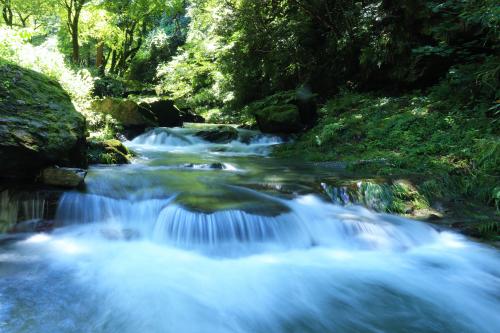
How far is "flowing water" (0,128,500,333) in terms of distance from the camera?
145 inches

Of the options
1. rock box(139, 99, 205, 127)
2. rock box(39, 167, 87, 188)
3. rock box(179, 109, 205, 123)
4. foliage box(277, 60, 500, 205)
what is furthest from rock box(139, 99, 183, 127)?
rock box(39, 167, 87, 188)

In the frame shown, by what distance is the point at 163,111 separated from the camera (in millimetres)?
16469

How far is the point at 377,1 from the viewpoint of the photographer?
13086 millimetres

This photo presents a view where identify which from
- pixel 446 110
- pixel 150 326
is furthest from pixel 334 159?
pixel 150 326

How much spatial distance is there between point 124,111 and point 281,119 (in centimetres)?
589

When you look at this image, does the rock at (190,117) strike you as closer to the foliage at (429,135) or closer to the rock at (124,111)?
the rock at (124,111)

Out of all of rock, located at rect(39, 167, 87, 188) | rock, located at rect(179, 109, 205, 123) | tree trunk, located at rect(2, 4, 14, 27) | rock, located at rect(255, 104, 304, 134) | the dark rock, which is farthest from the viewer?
tree trunk, located at rect(2, 4, 14, 27)

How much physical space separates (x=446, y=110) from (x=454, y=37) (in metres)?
1.89

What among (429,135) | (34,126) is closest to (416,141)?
(429,135)

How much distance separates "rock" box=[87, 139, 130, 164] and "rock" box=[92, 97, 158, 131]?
174 inches

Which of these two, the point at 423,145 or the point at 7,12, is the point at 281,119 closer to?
the point at 423,145

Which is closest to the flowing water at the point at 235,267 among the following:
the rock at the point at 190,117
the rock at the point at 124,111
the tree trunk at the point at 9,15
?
the rock at the point at 124,111

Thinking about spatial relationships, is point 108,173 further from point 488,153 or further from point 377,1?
point 377,1

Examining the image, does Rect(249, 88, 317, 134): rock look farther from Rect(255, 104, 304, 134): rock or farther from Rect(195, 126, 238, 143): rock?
Rect(195, 126, 238, 143): rock
